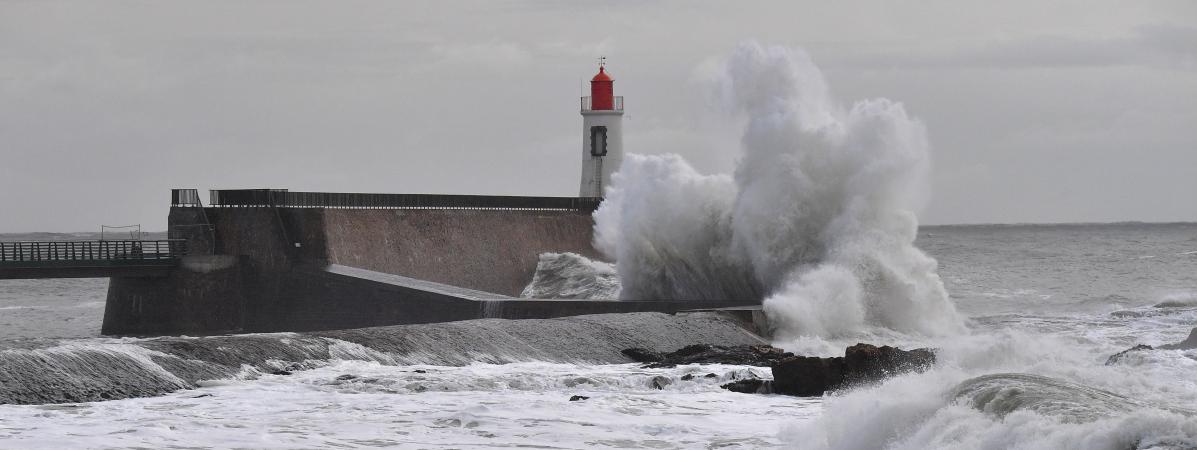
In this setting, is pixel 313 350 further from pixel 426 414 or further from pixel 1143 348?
pixel 1143 348

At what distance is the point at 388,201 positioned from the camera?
2775cm

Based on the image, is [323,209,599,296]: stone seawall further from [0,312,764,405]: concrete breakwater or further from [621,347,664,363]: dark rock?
[621,347,664,363]: dark rock

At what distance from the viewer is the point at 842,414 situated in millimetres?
9359

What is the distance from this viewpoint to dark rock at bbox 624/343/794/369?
569 inches

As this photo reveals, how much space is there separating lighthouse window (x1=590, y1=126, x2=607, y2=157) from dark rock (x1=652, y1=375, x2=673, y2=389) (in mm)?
23107

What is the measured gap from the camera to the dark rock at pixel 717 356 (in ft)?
47.4

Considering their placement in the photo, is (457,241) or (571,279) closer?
(457,241)

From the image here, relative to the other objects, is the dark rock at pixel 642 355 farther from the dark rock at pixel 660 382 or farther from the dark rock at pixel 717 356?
the dark rock at pixel 660 382

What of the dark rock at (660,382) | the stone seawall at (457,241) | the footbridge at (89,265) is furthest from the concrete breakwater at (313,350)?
the stone seawall at (457,241)

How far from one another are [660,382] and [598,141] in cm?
2326

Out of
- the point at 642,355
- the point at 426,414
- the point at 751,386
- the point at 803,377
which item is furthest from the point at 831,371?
the point at 426,414

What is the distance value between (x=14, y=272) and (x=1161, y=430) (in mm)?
17950

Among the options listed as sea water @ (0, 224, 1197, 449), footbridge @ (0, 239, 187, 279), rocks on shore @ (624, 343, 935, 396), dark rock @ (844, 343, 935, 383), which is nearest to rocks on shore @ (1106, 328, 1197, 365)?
sea water @ (0, 224, 1197, 449)

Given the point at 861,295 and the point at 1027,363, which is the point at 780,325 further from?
the point at 1027,363
